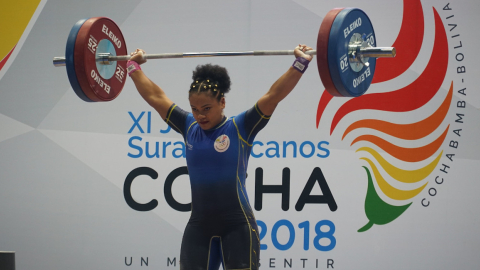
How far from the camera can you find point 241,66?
4293mm

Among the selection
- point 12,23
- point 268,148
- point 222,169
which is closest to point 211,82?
point 222,169

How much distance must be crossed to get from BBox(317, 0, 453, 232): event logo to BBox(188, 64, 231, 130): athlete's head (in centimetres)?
183

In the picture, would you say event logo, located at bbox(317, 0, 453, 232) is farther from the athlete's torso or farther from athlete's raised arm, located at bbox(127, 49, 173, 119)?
athlete's raised arm, located at bbox(127, 49, 173, 119)

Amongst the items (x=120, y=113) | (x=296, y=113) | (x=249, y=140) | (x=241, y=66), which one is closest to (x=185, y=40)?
(x=241, y=66)

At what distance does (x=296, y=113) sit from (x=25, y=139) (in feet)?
8.04

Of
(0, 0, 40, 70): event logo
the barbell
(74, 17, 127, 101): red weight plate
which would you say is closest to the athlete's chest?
the barbell

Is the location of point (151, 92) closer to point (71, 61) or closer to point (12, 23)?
point (71, 61)

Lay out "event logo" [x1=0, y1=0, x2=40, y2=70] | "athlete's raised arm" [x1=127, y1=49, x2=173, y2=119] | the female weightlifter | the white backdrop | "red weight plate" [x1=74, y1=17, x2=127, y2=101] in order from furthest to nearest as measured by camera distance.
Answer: "event logo" [x1=0, y1=0, x2=40, y2=70] < the white backdrop < "red weight plate" [x1=74, y1=17, x2=127, y2=101] < "athlete's raised arm" [x1=127, y1=49, x2=173, y2=119] < the female weightlifter

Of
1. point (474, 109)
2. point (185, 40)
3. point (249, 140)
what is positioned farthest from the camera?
point (185, 40)

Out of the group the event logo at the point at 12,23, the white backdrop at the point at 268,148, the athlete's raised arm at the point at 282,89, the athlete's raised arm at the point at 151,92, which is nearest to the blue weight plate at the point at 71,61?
the athlete's raised arm at the point at 151,92

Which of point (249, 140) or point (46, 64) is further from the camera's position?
point (46, 64)

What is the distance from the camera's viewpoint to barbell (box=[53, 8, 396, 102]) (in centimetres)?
260

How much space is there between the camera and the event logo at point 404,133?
4086 mm

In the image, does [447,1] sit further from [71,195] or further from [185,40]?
[71,195]
